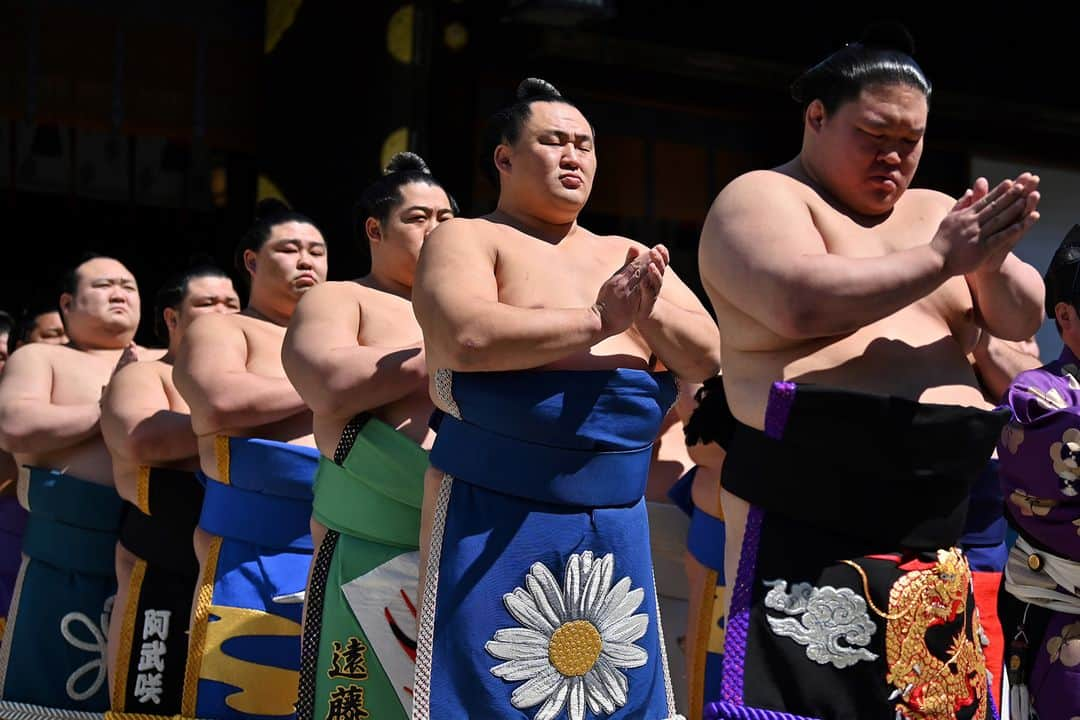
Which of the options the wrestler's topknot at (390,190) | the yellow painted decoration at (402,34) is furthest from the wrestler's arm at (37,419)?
the yellow painted decoration at (402,34)

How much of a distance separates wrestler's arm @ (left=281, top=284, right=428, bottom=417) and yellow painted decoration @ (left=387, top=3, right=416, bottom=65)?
218 cm

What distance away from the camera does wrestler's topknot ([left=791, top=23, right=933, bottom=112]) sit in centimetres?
220

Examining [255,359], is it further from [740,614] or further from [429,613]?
[740,614]

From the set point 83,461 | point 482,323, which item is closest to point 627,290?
point 482,323

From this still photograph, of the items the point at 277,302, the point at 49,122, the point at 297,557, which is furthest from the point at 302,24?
the point at 297,557

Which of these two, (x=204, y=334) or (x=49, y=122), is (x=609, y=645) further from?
(x=49, y=122)

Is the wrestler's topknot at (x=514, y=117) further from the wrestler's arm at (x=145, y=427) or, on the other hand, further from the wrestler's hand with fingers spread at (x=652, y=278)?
the wrestler's arm at (x=145, y=427)

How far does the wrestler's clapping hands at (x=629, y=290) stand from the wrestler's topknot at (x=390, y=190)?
110 cm

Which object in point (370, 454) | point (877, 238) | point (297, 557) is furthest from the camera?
point (297, 557)

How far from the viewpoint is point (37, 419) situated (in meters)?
4.24

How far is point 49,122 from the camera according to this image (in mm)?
5449

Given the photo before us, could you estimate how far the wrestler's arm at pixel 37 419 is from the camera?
423 cm

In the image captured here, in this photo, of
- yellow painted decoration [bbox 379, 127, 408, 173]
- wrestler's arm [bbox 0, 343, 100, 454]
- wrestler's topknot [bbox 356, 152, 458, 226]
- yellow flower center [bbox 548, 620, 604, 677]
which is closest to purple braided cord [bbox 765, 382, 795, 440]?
yellow flower center [bbox 548, 620, 604, 677]

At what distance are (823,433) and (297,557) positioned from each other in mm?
1671
